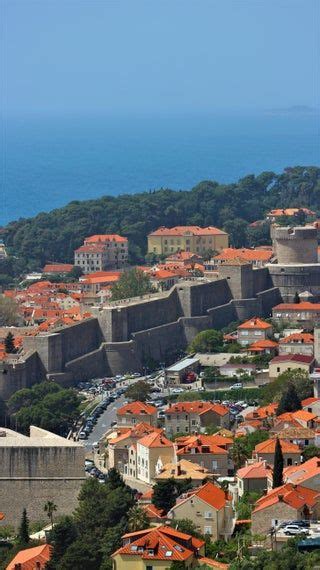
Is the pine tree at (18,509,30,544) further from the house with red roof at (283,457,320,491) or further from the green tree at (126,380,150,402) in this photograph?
the green tree at (126,380,150,402)

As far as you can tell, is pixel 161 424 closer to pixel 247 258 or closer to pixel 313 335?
pixel 313 335

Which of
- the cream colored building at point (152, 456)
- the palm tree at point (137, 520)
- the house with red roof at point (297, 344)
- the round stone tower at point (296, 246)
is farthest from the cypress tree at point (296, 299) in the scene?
the palm tree at point (137, 520)

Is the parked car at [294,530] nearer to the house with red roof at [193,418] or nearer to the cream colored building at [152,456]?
the cream colored building at [152,456]

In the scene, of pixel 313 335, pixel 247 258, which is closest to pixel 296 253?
pixel 247 258

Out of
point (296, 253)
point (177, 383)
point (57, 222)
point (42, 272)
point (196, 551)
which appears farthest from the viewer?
point (57, 222)

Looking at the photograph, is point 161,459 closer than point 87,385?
Yes

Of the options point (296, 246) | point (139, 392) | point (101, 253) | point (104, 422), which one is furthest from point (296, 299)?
point (101, 253)
